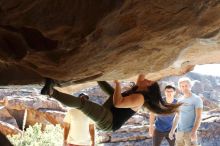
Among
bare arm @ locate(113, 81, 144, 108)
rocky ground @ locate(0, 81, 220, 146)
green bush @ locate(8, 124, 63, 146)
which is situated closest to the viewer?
bare arm @ locate(113, 81, 144, 108)

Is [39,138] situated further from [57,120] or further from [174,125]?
[174,125]

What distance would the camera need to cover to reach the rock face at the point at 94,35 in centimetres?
274

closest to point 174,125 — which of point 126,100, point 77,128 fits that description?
point 77,128

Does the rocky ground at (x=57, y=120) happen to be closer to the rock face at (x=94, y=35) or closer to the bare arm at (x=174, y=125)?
the bare arm at (x=174, y=125)

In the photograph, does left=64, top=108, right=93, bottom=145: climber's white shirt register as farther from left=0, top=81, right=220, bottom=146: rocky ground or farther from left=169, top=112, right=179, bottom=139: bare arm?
left=0, top=81, right=220, bottom=146: rocky ground

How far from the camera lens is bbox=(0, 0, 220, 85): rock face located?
2.74 metres

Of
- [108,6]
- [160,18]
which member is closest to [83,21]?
[108,6]

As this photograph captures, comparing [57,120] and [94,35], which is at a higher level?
[57,120]

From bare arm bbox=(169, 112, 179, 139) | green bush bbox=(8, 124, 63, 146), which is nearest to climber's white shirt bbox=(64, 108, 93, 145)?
bare arm bbox=(169, 112, 179, 139)

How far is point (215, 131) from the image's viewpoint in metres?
16.5

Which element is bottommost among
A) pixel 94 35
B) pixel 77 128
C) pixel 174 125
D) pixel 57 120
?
pixel 77 128

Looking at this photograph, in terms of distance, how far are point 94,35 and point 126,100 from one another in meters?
2.00

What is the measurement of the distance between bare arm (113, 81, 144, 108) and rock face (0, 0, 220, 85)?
0.73 meters

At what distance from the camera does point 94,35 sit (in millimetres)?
3031
